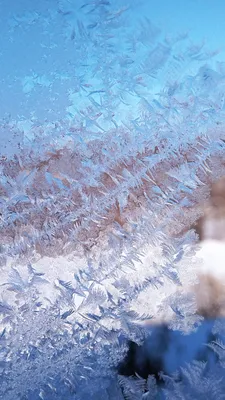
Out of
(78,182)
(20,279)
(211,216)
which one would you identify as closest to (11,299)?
(20,279)

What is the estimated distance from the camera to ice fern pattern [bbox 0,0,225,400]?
56 cm

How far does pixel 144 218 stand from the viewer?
1.95 ft

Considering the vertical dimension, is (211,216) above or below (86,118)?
below

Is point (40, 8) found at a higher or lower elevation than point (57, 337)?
higher

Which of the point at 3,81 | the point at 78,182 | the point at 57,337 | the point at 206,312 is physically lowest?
the point at 206,312

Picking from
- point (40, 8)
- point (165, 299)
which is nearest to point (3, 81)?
point (40, 8)

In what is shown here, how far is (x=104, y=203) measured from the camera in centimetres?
60

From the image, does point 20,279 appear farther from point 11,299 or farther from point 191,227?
point 191,227

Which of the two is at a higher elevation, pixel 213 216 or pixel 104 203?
pixel 104 203

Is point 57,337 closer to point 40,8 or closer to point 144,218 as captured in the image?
point 144,218

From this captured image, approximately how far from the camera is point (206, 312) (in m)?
0.58

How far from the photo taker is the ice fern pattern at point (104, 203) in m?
0.56

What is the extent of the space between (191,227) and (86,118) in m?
0.22

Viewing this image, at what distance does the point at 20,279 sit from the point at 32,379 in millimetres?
128
